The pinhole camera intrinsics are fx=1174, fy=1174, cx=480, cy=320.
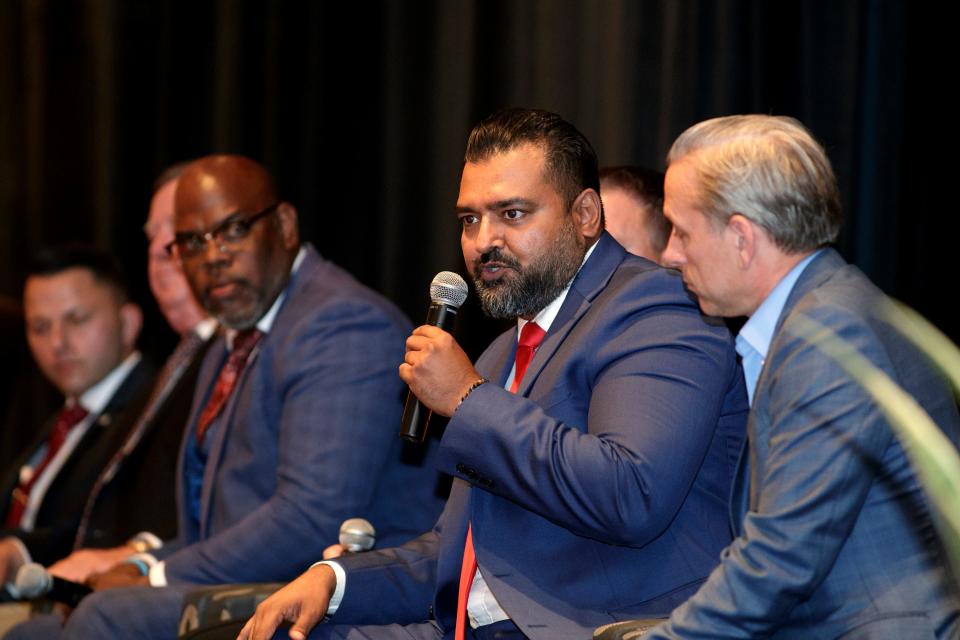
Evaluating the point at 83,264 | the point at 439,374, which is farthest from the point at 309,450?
the point at 83,264

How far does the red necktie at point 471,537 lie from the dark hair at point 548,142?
253 millimetres

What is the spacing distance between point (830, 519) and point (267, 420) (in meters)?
1.70

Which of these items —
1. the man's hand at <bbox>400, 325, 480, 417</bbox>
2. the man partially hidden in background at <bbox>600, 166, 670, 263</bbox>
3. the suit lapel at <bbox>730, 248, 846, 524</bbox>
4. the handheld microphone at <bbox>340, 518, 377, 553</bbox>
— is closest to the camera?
the suit lapel at <bbox>730, 248, 846, 524</bbox>

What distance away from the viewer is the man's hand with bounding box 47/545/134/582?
3.23m

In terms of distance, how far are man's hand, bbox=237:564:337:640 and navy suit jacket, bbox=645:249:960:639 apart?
2.35ft

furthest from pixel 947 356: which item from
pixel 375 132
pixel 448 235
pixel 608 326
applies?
pixel 375 132

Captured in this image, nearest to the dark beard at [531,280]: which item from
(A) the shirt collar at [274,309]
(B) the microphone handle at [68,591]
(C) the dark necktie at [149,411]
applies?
(A) the shirt collar at [274,309]

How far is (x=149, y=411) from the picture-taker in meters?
3.72

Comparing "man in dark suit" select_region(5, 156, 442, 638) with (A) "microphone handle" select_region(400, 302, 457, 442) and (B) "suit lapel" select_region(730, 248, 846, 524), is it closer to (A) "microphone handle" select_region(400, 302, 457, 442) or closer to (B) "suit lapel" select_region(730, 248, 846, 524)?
(A) "microphone handle" select_region(400, 302, 457, 442)

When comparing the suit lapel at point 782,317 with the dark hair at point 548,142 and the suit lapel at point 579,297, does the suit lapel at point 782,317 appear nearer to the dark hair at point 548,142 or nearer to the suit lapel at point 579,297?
the suit lapel at point 579,297

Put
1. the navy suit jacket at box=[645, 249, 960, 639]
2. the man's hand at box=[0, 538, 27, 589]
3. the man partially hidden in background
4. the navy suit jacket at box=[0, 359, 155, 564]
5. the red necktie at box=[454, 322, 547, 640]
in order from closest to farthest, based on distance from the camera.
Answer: the navy suit jacket at box=[645, 249, 960, 639], the red necktie at box=[454, 322, 547, 640], the man partially hidden in background, the man's hand at box=[0, 538, 27, 589], the navy suit jacket at box=[0, 359, 155, 564]

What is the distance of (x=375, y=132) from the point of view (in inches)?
165

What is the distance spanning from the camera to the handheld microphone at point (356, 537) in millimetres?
2279

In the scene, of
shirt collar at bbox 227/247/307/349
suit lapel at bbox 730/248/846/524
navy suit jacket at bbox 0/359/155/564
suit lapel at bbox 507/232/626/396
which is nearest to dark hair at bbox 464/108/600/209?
suit lapel at bbox 507/232/626/396
